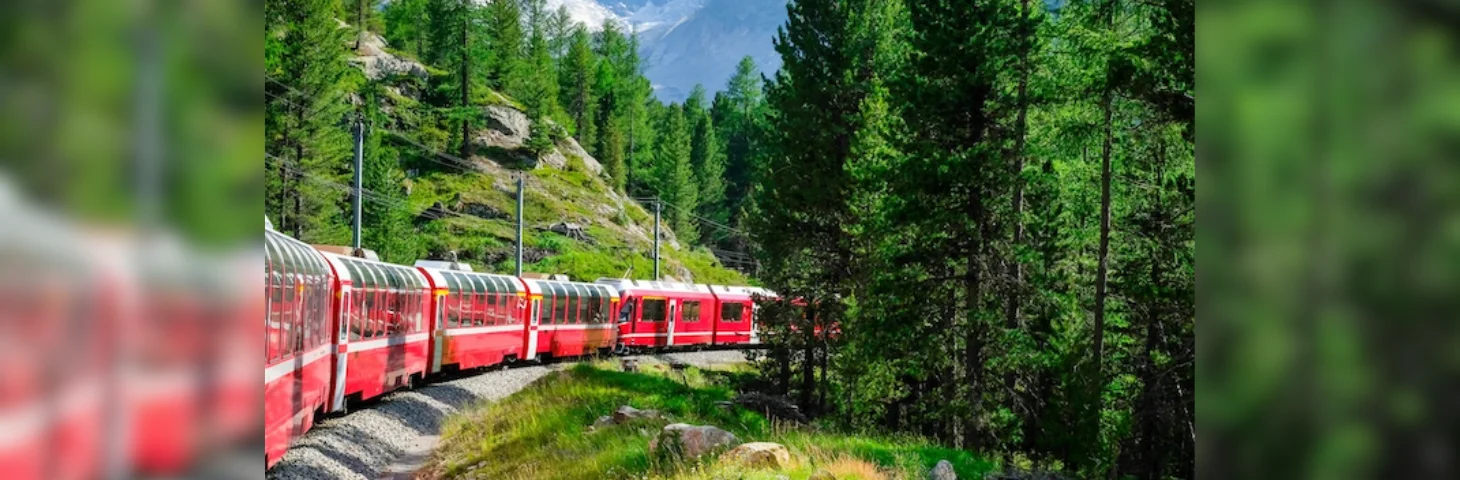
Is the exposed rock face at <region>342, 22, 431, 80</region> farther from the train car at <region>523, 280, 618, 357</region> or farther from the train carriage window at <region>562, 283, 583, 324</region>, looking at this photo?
the train carriage window at <region>562, 283, 583, 324</region>

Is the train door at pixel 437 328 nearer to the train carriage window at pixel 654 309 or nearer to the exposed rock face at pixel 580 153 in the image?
the train carriage window at pixel 654 309

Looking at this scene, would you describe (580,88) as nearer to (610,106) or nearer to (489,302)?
(610,106)

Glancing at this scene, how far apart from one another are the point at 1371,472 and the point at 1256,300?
21 cm

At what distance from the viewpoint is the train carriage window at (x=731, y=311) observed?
168ft

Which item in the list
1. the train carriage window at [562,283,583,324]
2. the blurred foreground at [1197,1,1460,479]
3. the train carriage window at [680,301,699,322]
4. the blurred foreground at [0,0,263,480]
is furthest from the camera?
the train carriage window at [680,301,699,322]

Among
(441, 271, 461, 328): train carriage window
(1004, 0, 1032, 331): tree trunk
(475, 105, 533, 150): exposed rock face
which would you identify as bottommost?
(441, 271, 461, 328): train carriage window

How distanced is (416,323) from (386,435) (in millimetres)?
4710

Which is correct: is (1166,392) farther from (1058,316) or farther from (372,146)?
(372,146)

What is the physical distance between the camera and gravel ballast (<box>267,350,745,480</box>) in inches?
592

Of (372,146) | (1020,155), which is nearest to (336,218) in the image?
(372,146)

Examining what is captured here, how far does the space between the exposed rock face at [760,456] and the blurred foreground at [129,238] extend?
10.7 meters

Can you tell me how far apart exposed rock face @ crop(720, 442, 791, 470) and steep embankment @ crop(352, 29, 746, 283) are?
5357 cm

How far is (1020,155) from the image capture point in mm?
21516

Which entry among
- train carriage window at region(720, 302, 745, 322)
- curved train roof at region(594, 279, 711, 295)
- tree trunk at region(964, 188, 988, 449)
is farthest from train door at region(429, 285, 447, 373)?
train carriage window at region(720, 302, 745, 322)
